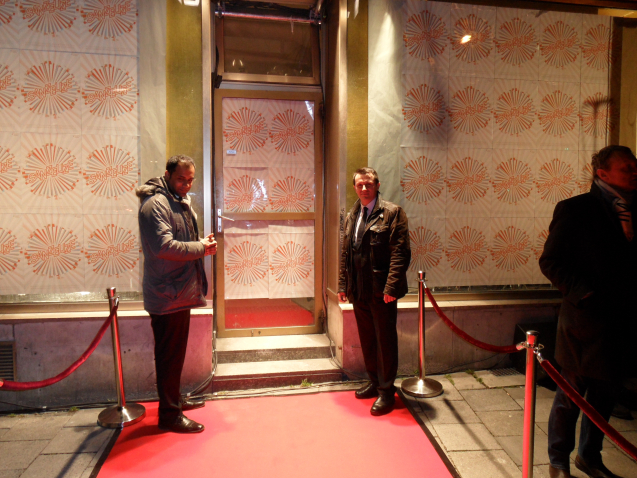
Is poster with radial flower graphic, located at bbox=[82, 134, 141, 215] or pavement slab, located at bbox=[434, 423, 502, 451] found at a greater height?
poster with radial flower graphic, located at bbox=[82, 134, 141, 215]

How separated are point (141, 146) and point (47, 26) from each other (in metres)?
1.37

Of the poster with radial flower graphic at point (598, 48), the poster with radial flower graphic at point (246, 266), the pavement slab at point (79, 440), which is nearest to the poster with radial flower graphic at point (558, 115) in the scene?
the poster with radial flower graphic at point (598, 48)

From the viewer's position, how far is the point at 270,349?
14.3ft

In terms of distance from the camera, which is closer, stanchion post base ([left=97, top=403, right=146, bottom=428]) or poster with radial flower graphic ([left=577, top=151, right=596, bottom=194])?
stanchion post base ([left=97, top=403, right=146, bottom=428])

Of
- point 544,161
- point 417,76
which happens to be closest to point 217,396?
point 417,76

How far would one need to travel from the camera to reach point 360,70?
421 cm

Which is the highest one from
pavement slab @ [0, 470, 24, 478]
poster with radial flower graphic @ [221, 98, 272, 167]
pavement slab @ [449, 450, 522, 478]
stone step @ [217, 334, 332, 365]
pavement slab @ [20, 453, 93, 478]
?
poster with radial flower graphic @ [221, 98, 272, 167]

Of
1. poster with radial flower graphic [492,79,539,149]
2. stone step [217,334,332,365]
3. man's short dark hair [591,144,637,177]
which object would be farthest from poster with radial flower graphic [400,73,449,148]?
stone step [217,334,332,365]

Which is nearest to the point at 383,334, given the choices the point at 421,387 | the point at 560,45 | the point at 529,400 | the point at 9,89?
the point at 421,387

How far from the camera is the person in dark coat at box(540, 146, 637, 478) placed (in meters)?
2.33

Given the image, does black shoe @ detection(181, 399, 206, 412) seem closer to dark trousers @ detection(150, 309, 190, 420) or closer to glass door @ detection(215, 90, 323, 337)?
dark trousers @ detection(150, 309, 190, 420)

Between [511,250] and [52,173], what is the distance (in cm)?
484

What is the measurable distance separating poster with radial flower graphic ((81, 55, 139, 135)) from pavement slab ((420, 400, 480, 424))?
12.4 ft

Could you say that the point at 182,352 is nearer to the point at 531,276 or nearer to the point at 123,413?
the point at 123,413
